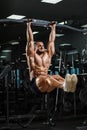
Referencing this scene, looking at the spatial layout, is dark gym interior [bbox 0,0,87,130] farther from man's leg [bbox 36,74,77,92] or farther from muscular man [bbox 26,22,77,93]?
man's leg [bbox 36,74,77,92]

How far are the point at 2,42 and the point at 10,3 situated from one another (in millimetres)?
2420

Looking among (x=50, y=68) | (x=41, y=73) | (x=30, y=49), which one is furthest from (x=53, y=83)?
(x=50, y=68)

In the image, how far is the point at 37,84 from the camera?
8.19ft

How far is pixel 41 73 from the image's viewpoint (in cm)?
259

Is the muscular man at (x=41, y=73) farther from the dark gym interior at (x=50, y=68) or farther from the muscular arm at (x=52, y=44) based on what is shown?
the dark gym interior at (x=50, y=68)

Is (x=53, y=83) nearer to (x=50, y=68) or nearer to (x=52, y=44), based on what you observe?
(x=52, y=44)

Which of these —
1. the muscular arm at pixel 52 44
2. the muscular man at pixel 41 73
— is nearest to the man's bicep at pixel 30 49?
the muscular man at pixel 41 73

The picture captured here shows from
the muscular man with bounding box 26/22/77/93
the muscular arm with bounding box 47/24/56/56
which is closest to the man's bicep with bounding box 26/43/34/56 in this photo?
the muscular man with bounding box 26/22/77/93

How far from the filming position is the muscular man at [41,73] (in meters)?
2.50

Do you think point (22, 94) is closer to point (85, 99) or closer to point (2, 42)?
point (2, 42)

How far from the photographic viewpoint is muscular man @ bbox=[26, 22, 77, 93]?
2498mm

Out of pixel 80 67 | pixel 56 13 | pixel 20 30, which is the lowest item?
pixel 80 67

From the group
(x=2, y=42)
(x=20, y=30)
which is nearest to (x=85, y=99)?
(x=20, y=30)

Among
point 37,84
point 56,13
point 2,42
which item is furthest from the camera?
point 2,42
